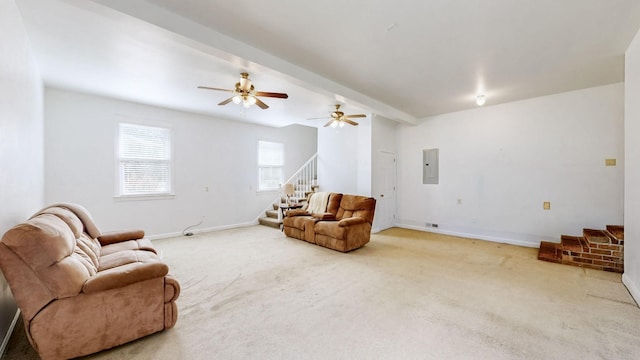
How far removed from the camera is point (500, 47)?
2.87m

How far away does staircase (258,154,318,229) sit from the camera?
6.65m

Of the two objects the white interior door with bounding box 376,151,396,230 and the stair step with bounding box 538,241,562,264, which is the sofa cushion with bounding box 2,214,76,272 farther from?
the stair step with bounding box 538,241,562,264

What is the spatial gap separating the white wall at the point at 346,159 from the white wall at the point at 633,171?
3662 millimetres

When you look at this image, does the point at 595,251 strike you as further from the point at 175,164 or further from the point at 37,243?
the point at 175,164

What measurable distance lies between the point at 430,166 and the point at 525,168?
1.75 metres

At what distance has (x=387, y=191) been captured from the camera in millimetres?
6188

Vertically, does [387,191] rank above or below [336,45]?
below

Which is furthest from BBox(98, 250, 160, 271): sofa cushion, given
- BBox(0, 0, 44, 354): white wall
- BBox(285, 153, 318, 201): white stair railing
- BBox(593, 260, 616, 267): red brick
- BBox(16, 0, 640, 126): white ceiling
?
BBox(593, 260, 616, 267): red brick

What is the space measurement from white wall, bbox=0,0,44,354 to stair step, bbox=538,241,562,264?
607cm

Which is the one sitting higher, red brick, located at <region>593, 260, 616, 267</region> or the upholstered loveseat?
the upholstered loveseat

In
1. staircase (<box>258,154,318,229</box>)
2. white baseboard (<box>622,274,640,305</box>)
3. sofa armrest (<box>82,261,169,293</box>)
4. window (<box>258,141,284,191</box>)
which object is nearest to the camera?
sofa armrest (<box>82,261,169,293</box>)

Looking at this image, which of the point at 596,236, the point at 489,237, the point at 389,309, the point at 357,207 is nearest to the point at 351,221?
the point at 357,207

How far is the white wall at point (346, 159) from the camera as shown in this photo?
227 inches

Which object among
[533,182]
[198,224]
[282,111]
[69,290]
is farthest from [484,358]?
[198,224]
